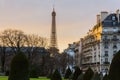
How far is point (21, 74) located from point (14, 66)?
740 millimetres

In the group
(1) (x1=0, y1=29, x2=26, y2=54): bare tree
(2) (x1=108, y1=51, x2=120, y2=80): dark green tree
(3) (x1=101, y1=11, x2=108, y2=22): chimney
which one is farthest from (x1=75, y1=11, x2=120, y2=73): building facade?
(2) (x1=108, y1=51, x2=120, y2=80): dark green tree

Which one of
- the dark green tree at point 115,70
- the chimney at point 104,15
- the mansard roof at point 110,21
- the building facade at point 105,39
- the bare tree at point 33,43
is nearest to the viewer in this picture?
the dark green tree at point 115,70

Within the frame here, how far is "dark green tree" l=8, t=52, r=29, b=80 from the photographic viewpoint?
27.6m

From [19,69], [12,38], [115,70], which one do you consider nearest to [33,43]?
[12,38]

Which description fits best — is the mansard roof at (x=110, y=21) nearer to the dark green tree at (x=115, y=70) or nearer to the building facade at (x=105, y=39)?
the building facade at (x=105, y=39)

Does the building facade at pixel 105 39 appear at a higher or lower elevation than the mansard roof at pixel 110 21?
lower

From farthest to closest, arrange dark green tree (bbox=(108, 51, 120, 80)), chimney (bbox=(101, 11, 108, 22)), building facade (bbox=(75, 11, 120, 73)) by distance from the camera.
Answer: chimney (bbox=(101, 11, 108, 22)) → building facade (bbox=(75, 11, 120, 73)) → dark green tree (bbox=(108, 51, 120, 80))

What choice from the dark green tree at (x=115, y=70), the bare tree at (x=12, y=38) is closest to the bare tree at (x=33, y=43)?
the bare tree at (x=12, y=38)

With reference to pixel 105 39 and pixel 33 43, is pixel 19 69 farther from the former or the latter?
pixel 105 39

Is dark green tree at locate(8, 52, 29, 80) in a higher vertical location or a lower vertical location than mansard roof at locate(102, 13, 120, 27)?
lower

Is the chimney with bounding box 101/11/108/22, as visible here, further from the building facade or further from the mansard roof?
the mansard roof

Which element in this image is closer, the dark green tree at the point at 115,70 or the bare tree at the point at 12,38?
the dark green tree at the point at 115,70

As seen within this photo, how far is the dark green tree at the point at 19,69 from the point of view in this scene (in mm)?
27562

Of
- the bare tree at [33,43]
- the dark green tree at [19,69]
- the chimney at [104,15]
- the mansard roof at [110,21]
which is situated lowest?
the dark green tree at [19,69]
